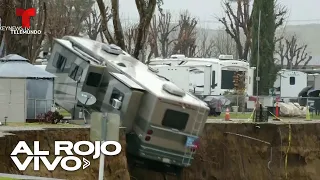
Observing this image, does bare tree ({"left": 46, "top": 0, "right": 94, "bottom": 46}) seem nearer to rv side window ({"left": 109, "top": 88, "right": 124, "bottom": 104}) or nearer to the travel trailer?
the travel trailer

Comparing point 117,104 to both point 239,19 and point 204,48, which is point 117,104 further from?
point 204,48

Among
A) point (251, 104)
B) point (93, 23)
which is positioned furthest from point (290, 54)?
point (251, 104)

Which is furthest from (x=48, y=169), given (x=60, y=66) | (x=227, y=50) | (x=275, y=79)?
(x=227, y=50)

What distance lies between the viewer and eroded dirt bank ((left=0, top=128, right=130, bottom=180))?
59.5 ft

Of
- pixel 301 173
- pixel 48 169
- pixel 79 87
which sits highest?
pixel 79 87

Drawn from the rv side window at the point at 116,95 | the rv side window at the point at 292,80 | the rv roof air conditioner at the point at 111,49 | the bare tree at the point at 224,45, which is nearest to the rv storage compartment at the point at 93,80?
the rv side window at the point at 116,95

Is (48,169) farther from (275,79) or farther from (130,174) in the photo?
(275,79)

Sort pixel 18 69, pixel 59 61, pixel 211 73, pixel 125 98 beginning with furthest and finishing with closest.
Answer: pixel 211 73 < pixel 59 61 < pixel 18 69 < pixel 125 98

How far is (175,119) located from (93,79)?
11.3 ft

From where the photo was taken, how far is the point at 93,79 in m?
23.4

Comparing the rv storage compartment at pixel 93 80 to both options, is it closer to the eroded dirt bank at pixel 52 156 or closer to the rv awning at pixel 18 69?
the rv awning at pixel 18 69

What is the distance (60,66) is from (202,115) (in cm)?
648

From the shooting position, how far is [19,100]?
23.8 m

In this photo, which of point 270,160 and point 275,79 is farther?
point 275,79
